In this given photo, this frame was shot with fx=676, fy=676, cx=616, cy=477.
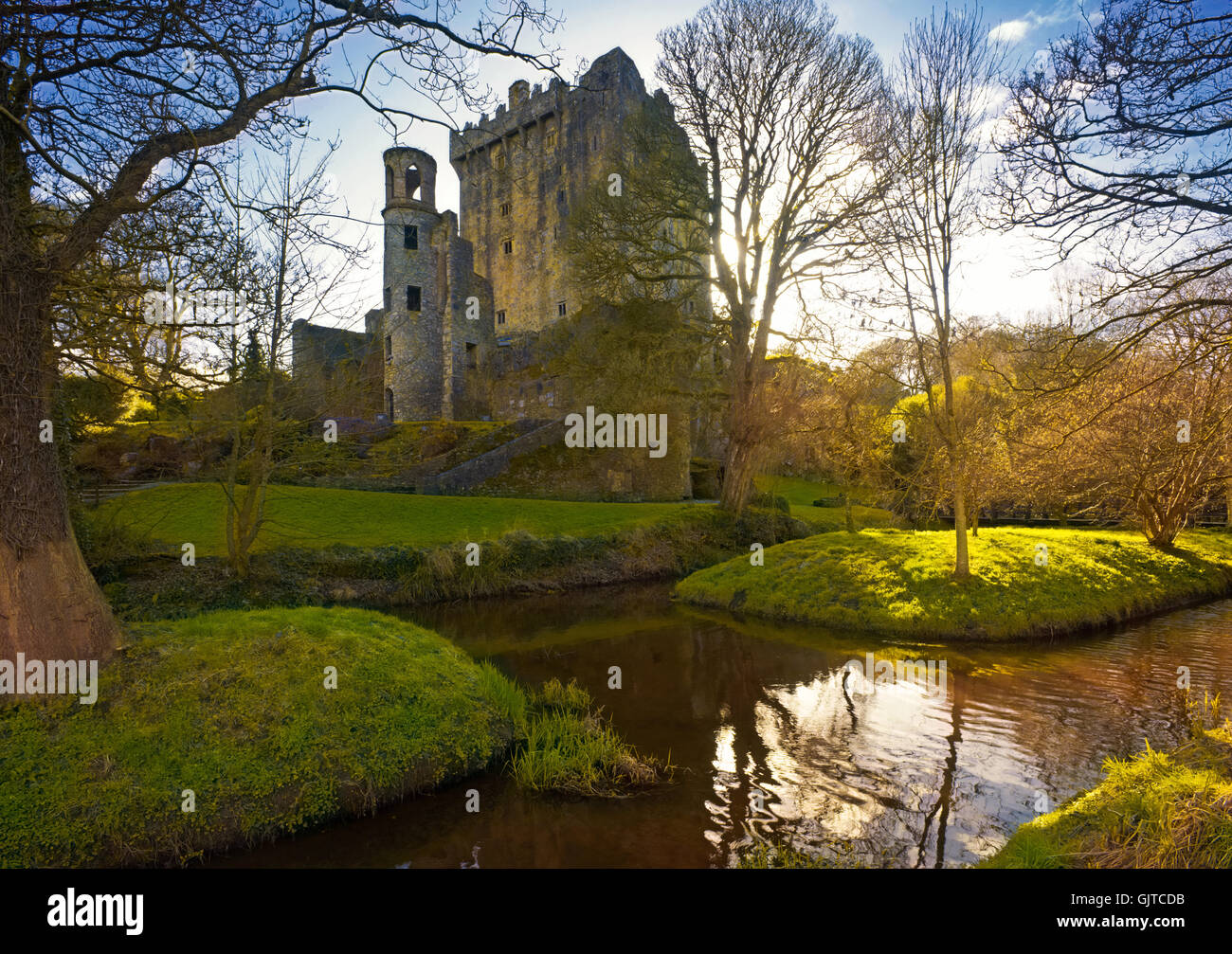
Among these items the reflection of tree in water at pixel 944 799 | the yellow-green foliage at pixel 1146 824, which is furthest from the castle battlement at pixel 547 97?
the yellow-green foliage at pixel 1146 824

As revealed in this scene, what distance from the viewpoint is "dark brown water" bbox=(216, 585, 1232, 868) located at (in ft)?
18.4

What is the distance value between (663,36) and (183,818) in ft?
75.3

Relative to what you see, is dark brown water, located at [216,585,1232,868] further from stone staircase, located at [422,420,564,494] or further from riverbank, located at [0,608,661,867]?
stone staircase, located at [422,420,564,494]

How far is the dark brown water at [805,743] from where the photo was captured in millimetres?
5609

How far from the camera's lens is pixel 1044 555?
1500 cm

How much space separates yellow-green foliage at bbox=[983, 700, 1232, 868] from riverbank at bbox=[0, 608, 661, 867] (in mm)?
3352

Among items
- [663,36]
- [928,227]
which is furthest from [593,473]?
[928,227]

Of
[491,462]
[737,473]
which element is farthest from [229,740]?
[491,462]

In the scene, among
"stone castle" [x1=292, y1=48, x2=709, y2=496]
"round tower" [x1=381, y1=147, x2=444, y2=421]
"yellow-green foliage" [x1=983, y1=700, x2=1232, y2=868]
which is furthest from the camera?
"round tower" [x1=381, y1=147, x2=444, y2=421]

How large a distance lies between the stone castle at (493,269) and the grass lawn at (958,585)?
16.9 metres

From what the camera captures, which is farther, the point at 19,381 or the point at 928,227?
the point at 928,227

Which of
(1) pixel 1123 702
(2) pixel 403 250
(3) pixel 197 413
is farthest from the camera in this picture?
(2) pixel 403 250

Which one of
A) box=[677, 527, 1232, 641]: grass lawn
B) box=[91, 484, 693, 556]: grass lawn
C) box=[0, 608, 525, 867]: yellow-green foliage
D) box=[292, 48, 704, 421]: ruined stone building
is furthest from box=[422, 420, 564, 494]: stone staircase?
box=[0, 608, 525, 867]: yellow-green foliage
